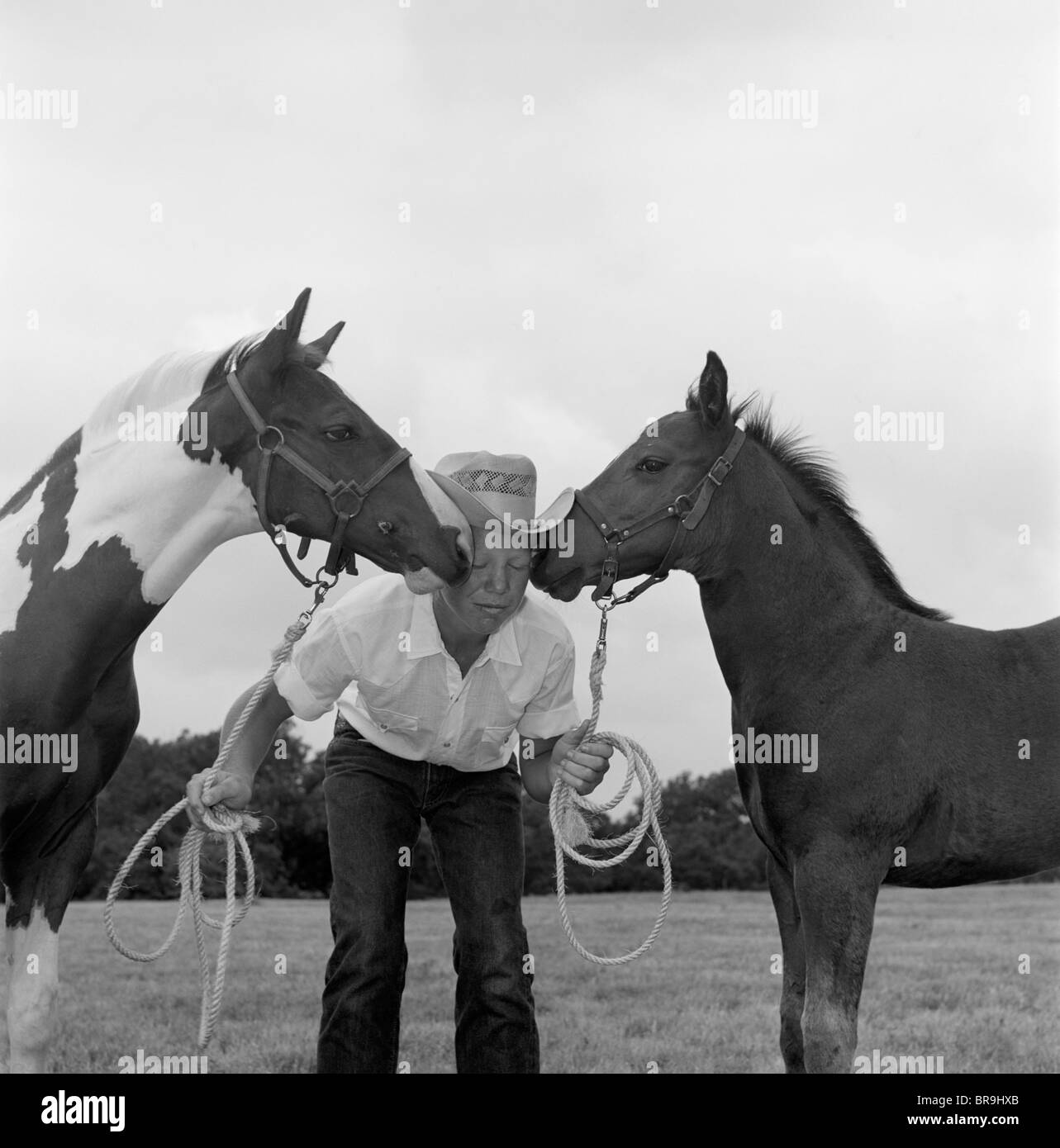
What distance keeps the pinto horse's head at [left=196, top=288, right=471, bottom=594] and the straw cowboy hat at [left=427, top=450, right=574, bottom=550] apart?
251 mm

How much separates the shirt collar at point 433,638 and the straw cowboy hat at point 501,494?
32 centimetres

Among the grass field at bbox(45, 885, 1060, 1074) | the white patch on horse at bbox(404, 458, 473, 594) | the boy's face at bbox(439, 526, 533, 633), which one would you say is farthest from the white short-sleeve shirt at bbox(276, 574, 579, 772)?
the grass field at bbox(45, 885, 1060, 1074)

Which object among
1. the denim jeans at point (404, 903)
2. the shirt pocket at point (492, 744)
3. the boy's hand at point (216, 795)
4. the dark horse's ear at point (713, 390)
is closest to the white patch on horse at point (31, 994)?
the boy's hand at point (216, 795)

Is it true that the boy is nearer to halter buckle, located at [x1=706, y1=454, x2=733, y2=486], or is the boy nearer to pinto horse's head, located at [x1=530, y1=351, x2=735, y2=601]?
pinto horse's head, located at [x1=530, y1=351, x2=735, y2=601]

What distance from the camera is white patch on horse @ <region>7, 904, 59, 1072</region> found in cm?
400

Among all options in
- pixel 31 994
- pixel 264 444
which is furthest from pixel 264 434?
pixel 31 994

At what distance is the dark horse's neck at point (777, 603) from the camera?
4145 mm

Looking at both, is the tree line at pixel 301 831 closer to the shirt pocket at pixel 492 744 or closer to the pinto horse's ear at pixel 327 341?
the shirt pocket at pixel 492 744

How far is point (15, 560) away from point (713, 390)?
94.3 inches

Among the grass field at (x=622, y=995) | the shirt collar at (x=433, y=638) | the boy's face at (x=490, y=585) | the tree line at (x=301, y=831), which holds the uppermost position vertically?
the boy's face at (x=490, y=585)
